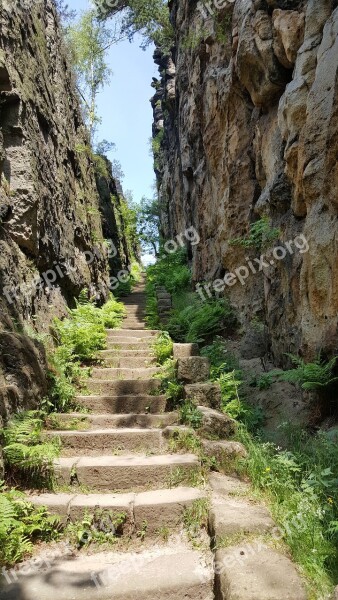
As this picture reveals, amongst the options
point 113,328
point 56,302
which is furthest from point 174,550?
point 113,328

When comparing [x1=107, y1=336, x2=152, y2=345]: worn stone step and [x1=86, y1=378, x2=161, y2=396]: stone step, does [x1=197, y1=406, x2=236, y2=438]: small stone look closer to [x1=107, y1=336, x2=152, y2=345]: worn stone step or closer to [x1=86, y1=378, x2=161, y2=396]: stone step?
[x1=86, y1=378, x2=161, y2=396]: stone step

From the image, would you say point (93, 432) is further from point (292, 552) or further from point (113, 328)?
point (113, 328)

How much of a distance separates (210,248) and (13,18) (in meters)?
6.86

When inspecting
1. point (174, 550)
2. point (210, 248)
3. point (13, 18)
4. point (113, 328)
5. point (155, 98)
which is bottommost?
point (174, 550)

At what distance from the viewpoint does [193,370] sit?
19.8 ft

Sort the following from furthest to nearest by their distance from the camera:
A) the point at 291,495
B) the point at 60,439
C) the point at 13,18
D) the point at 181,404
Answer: the point at 13,18 → the point at 181,404 → the point at 60,439 → the point at 291,495

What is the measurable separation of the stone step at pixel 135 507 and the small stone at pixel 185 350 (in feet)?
11.4

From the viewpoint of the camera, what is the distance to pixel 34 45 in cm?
909

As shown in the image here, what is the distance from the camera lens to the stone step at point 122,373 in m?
6.97

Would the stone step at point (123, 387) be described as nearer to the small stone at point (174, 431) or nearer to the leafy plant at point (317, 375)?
the small stone at point (174, 431)

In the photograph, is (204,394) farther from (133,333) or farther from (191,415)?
(133,333)

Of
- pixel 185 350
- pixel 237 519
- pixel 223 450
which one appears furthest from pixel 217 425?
pixel 185 350

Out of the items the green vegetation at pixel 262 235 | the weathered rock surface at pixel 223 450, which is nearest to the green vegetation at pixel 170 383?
the weathered rock surface at pixel 223 450

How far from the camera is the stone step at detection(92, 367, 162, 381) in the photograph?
275 inches
